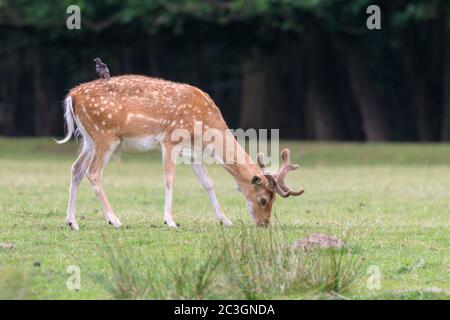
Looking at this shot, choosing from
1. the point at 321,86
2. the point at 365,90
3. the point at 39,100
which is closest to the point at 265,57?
the point at 321,86

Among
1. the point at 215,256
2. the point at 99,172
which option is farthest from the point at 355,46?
the point at 215,256

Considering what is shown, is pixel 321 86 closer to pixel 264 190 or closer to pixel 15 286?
pixel 264 190

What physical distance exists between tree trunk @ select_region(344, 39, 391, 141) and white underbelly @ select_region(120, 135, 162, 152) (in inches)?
830

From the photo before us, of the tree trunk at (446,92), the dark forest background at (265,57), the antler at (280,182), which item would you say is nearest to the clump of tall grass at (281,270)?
the antler at (280,182)

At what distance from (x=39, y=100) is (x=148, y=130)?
95.2 feet

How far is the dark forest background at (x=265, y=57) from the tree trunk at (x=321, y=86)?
0.04 meters

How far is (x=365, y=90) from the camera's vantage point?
3484cm

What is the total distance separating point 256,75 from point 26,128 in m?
13.1

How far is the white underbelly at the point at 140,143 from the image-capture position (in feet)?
45.7

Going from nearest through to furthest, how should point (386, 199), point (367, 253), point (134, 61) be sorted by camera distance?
point (367, 253), point (386, 199), point (134, 61)

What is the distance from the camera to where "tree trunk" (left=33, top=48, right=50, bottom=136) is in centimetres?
4234
